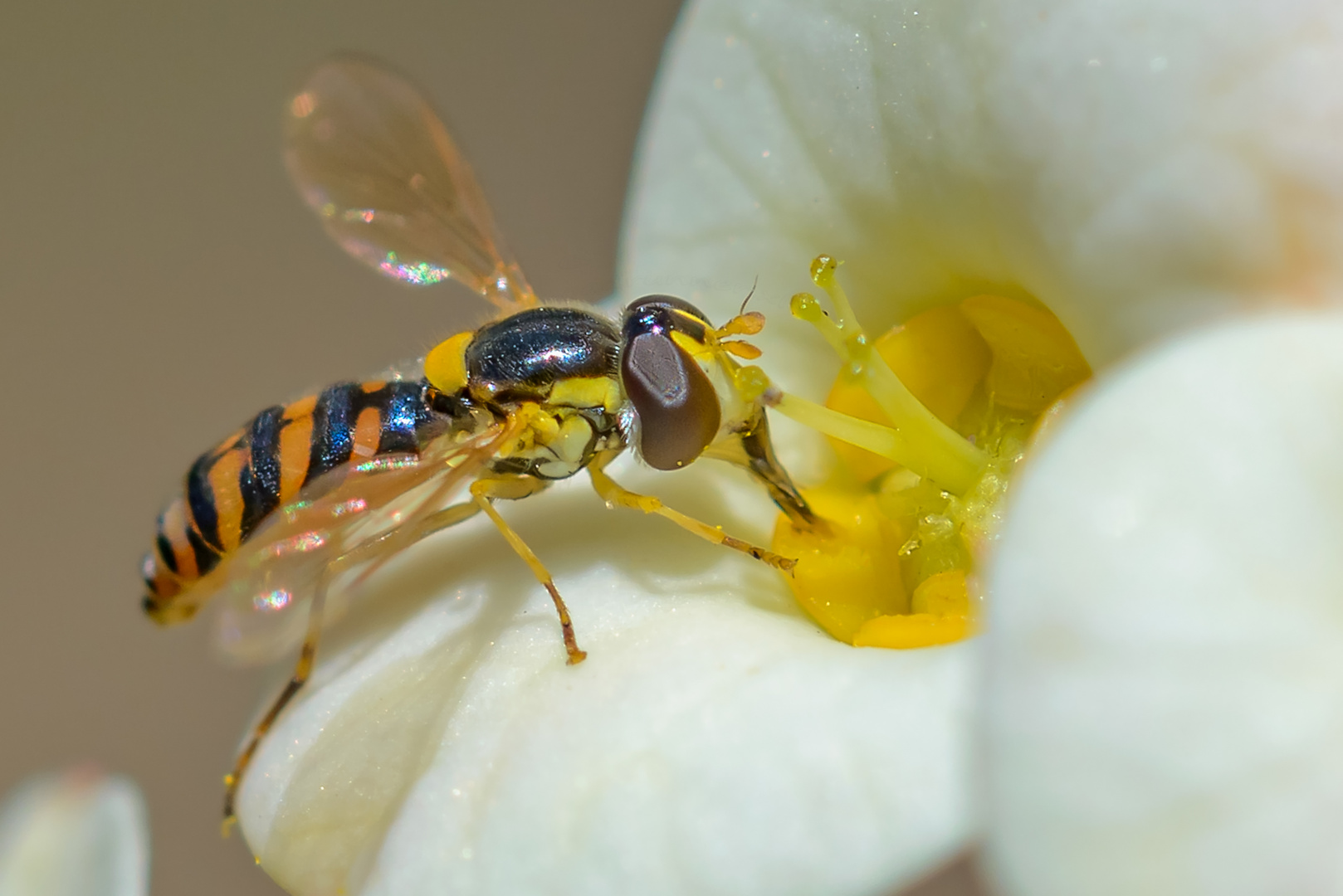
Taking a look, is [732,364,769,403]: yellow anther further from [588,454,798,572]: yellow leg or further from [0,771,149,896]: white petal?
[0,771,149,896]: white petal

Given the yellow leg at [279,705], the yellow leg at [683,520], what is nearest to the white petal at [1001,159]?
the yellow leg at [683,520]

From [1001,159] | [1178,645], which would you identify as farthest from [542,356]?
[1178,645]

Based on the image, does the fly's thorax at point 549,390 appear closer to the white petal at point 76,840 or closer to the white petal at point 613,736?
the white petal at point 613,736

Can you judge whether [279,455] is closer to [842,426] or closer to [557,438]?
[557,438]

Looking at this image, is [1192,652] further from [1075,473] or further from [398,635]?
[398,635]

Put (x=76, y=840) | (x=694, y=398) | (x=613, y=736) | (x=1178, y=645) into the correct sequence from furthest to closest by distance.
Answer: (x=76, y=840)
(x=694, y=398)
(x=613, y=736)
(x=1178, y=645)

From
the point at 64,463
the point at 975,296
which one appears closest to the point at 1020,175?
the point at 975,296
